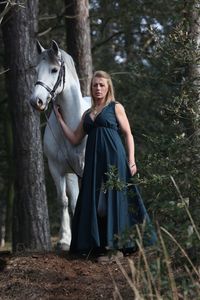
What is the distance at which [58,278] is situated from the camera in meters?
6.21

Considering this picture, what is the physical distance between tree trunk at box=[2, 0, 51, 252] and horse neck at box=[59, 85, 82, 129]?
1.51 meters

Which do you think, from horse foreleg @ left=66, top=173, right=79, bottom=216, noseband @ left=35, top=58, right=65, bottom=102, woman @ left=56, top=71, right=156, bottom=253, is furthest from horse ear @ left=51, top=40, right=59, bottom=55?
horse foreleg @ left=66, top=173, right=79, bottom=216

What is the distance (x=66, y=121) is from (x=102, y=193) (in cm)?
115

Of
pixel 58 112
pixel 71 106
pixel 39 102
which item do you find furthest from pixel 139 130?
A: pixel 39 102

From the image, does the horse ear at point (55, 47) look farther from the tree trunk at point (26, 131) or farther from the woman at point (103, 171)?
the tree trunk at point (26, 131)

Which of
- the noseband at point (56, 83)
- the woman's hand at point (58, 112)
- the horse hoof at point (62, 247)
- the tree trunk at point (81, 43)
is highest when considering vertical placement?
the tree trunk at point (81, 43)

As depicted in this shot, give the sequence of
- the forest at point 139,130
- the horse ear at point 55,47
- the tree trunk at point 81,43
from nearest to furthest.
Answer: the forest at point 139,130, the horse ear at point 55,47, the tree trunk at point 81,43

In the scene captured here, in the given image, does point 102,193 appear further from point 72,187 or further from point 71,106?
point 71,106

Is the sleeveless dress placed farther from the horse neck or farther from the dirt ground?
the horse neck

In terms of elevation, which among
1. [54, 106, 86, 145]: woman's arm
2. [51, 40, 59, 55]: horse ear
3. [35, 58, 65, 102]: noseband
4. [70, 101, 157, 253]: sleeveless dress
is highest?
[51, 40, 59, 55]: horse ear

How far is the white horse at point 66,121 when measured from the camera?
7355 millimetres

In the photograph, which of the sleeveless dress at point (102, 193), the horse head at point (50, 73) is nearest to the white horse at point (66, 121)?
the horse head at point (50, 73)

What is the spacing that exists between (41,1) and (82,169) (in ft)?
29.0

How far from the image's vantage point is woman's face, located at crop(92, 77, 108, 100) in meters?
6.75
